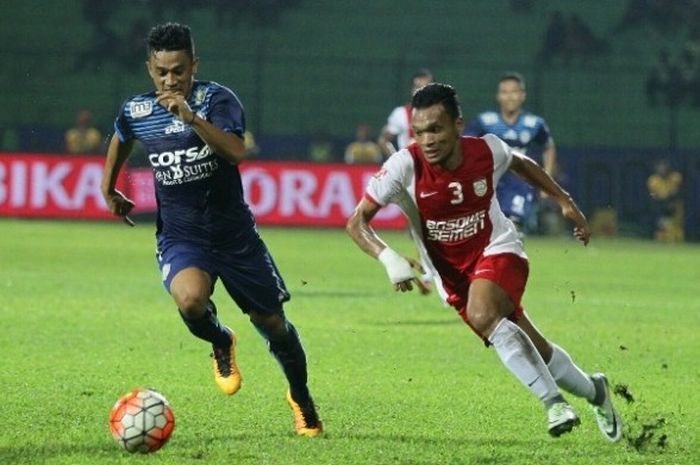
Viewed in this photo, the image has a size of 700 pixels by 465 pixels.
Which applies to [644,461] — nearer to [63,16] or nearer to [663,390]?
[663,390]

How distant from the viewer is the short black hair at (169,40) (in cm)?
735

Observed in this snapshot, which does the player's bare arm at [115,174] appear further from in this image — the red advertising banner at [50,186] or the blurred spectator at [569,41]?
the blurred spectator at [569,41]

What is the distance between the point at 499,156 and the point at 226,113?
4.16 feet

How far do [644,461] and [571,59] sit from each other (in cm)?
2688

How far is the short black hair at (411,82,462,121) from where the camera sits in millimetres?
7199

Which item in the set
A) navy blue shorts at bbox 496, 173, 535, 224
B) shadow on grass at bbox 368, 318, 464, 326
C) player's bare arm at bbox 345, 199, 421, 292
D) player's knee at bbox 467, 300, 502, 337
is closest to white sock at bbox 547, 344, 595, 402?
player's knee at bbox 467, 300, 502, 337

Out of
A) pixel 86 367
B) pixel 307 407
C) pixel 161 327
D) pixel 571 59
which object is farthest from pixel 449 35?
pixel 307 407

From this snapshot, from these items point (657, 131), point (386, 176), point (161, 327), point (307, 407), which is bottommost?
point (657, 131)

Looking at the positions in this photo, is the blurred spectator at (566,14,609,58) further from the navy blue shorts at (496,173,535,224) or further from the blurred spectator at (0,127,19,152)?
the navy blue shorts at (496,173,535,224)

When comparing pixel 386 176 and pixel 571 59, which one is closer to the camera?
pixel 386 176

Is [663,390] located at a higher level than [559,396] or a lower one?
lower

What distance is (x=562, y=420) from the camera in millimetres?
6652

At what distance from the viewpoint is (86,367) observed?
10117 millimetres

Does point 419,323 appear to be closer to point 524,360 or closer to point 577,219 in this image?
point 577,219
